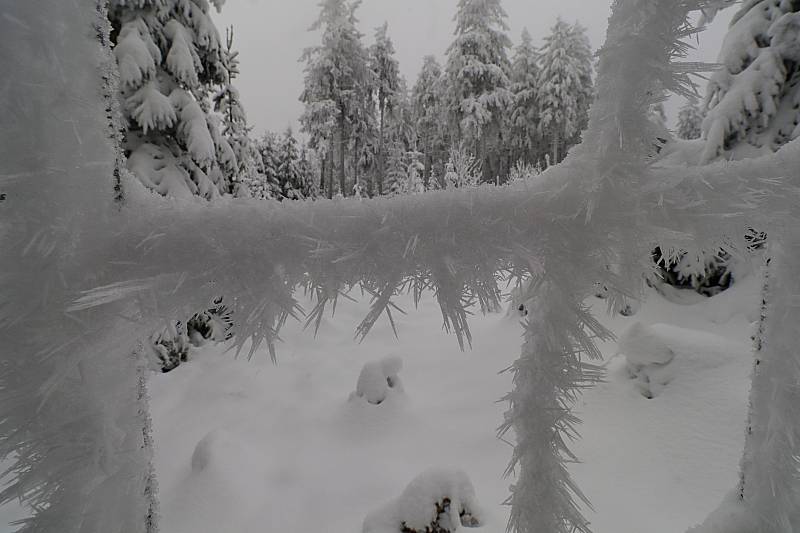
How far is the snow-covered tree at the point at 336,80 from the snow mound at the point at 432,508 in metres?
5.25

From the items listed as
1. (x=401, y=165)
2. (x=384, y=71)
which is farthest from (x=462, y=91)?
(x=401, y=165)

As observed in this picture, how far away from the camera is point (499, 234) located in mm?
548

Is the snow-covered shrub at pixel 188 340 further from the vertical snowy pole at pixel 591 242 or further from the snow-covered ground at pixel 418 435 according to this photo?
the vertical snowy pole at pixel 591 242

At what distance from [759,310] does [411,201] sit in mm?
1035

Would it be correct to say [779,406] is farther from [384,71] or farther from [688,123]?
[688,123]

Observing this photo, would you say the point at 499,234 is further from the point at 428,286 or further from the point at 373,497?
the point at 373,497

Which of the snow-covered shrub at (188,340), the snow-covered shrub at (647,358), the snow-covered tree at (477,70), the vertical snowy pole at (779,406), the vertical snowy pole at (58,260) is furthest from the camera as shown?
the snow-covered tree at (477,70)

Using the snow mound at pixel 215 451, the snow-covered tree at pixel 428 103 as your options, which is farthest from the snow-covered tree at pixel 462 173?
the snow-covered tree at pixel 428 103

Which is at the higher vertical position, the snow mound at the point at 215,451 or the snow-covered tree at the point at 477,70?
the snow-covered tree at the point at 477,70

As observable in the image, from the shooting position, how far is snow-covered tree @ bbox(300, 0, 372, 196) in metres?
6.41

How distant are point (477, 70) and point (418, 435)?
5287mm

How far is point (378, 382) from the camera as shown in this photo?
3.70m

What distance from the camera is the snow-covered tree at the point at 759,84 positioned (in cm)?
372

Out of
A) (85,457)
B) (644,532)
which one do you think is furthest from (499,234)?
(644,532)
